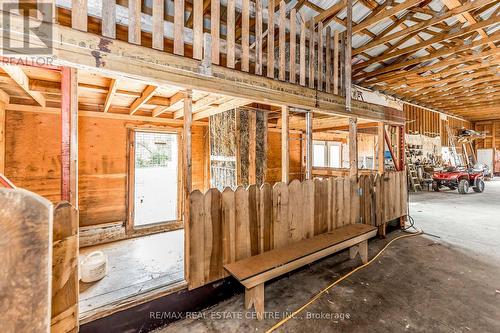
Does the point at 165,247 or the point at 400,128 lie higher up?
the point at 400,128

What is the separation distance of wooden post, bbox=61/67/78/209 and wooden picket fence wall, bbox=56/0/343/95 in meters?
0.41

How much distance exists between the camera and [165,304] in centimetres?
205

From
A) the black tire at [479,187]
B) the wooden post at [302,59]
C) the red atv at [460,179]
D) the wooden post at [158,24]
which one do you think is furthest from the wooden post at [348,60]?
the black tire at [479,187]

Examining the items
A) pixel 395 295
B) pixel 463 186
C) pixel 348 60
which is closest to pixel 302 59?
pixel 348 60

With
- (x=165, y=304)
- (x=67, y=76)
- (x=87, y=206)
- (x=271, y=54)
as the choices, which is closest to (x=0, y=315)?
(x=165, y=304)

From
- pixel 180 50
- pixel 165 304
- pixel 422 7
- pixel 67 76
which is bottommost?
pixel 165 304

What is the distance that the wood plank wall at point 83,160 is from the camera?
3436mm

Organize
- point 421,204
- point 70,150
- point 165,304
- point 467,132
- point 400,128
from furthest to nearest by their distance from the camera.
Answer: point 467,132 → point 421,204 → point 400,128 → point 165,304 → point 70,150

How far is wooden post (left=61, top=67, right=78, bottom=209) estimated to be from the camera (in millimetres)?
1671

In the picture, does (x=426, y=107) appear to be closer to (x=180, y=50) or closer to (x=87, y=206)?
(x=180, y=50)

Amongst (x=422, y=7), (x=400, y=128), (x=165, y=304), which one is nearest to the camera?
(x=165, y=304)

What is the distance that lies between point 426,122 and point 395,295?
12049 millimetres

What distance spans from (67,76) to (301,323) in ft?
9.16

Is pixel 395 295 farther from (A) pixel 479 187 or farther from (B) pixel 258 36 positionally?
(A) pixel 479 187
